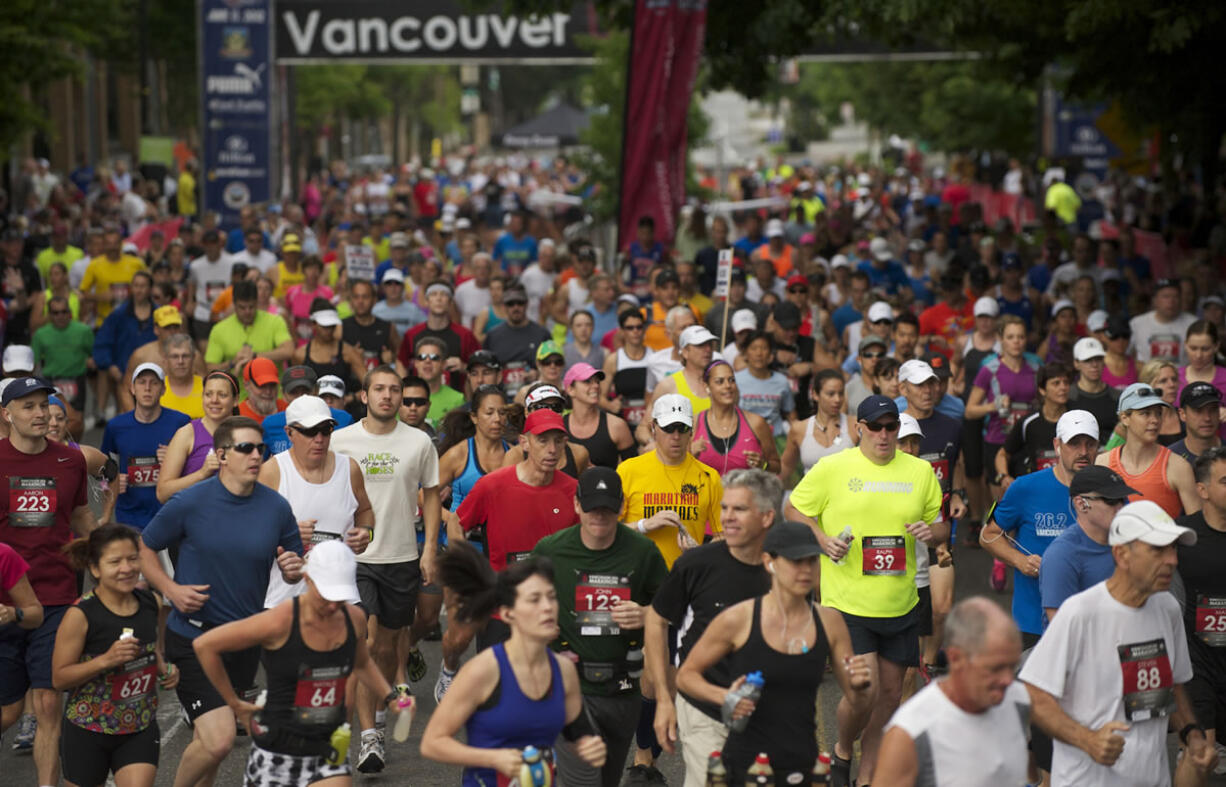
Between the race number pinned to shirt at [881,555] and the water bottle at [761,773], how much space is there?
2.35 m

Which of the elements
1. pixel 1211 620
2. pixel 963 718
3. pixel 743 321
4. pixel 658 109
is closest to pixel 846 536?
pixel 1211 620

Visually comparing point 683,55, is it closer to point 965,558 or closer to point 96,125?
point 965,558

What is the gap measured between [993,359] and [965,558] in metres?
1.58

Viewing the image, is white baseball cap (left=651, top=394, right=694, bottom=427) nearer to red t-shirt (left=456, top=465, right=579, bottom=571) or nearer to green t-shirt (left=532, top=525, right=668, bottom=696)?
red t-shirt (left=456, top=465, right=579, bottom=571)

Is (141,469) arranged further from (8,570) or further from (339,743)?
(339,743)

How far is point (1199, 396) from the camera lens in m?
9.74

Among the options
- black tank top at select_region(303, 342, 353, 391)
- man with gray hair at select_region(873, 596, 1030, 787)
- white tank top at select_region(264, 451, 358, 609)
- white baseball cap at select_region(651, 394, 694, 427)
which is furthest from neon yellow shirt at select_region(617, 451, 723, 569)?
black tank top at select_region(303, 342, 353, 391)

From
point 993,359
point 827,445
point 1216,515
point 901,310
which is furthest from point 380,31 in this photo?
point 1216,515

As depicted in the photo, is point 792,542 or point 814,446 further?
point 814,446

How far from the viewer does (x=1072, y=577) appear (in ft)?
25.2

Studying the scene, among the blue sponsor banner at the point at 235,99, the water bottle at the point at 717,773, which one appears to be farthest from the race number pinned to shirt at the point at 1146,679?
the blue sponsor banner at the point at 235,99

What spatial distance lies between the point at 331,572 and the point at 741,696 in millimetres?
1555

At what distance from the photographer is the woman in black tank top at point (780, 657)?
6.60 meters

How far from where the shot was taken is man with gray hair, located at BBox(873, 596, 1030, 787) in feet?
17.7
